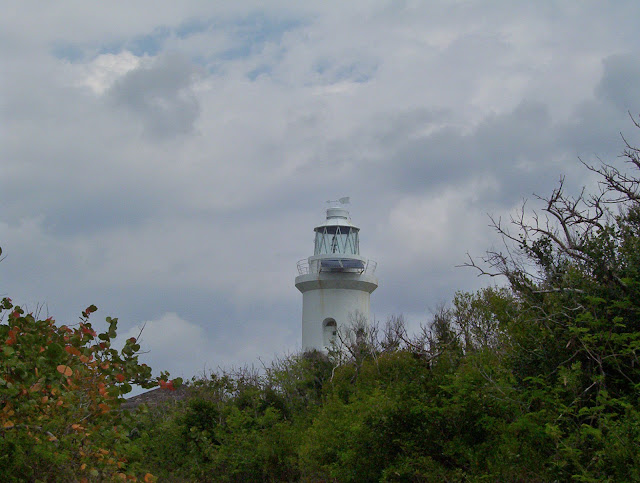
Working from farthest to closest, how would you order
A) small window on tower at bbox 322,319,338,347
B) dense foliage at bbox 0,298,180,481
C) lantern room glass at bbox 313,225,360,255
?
1. lantern room glass at bbox 313,225,360,255
2. small window on tower at bbox 322,319,338,347
3. dense foliage at bbox 0,298,180,481

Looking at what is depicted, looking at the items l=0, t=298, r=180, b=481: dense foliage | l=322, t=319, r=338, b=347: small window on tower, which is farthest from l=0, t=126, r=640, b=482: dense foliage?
l=322, t=319, r=338, b=347: small window on tower

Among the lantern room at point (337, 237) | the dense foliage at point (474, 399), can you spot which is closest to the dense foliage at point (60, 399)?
the dense foliage at point (474, 399)

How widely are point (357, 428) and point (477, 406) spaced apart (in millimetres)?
2256

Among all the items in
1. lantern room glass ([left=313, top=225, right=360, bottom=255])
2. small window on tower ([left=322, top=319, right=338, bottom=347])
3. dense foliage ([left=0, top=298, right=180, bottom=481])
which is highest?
lantern room glass ([left=313, top=225, right=360, bottom=255])

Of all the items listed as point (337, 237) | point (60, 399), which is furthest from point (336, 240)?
point (60, 399)

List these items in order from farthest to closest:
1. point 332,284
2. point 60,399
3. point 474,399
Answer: point 332,284
point 474,399
point 60,399

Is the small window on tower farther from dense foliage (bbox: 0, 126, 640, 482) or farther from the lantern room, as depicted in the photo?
dense foliage (bbox: 0, 126, 640, 482)

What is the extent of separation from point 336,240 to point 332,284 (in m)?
2.30

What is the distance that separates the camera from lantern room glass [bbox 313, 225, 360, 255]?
41250 mm

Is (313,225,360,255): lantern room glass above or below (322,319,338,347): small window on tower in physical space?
above

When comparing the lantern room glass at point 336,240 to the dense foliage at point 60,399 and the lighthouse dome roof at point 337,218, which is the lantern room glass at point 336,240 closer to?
the lighthouse dome roof at point 337,218

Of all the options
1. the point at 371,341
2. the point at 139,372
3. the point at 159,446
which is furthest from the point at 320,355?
Result: the point at 139,372

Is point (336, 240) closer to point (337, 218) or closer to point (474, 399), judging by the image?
point (337, 218)

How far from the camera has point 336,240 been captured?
41406 mm
